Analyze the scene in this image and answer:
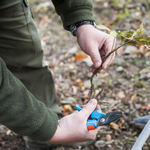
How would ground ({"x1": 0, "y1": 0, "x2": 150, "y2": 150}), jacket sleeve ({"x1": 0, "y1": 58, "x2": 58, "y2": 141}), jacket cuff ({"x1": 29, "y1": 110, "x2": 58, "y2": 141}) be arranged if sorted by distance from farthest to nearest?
ground ({"x1": 0, "y1": 0, "x2": 150, "y2": 150}) < jacket cuff ({"x1": 29, "y1": 110, "x2": 58, "y2": 141}) < jacket sleeve ({"x1": 0, "y1": 58, "x2": 58, "y2": 141})

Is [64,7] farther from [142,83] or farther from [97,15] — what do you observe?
[97,15]

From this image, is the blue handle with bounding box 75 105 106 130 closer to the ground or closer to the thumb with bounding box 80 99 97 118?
the thumb with bounding box 80 99 97 118

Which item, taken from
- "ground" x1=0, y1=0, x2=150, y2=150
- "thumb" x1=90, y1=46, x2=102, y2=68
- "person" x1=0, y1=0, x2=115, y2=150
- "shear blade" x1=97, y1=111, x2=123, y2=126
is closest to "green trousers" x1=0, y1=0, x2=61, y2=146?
"person" x1=0, y1=0, x2=115, y2=150

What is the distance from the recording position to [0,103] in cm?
96

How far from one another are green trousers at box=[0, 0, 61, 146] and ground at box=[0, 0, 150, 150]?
16.2 inches

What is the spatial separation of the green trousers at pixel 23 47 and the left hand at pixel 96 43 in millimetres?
423

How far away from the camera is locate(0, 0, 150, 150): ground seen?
5.68ft

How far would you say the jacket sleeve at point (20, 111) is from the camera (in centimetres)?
97

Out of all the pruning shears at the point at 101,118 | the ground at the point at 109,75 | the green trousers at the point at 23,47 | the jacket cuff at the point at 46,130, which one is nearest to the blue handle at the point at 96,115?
the pruning shears at the point at 101,118

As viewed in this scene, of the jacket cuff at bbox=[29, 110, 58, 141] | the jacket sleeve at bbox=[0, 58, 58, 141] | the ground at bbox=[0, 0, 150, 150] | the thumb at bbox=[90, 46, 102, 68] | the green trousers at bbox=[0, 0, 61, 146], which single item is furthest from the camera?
the ground at bbox=[0, 0, 150, 150]

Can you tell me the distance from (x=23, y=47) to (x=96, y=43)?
1.99 ft

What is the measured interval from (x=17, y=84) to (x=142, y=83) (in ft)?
5.10

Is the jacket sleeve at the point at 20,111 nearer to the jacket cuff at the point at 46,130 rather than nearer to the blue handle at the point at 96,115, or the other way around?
the jacket cuff at the point at 46,130

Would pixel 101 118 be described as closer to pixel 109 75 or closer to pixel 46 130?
pixel 46 130
